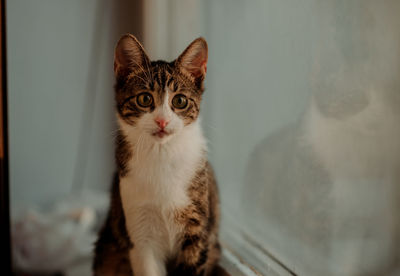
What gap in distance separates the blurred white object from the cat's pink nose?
0.78 metres

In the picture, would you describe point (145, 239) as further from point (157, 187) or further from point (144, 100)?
point (144, 100)

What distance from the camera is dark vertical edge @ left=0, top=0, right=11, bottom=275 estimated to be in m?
1.07

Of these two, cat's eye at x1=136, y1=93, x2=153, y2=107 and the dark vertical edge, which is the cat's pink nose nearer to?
cat's eye at x1=136, y1=93, x2=153, y2=107

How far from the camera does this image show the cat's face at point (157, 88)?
0.82 metres

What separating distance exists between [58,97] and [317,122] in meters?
1.20

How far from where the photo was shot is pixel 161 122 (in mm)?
804

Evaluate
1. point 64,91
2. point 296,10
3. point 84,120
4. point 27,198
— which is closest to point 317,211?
point 296,10

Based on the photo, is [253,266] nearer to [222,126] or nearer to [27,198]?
[222,126]

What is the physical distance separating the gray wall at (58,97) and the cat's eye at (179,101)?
0.47 m

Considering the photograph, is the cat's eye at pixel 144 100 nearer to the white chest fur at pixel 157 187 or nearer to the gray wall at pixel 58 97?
the white chest fur at pixel 157 187

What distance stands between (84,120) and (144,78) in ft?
2.75

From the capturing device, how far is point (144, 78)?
0.85m

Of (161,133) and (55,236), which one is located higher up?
(161,133)

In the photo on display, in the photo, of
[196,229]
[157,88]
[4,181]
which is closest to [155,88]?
[157,88]
